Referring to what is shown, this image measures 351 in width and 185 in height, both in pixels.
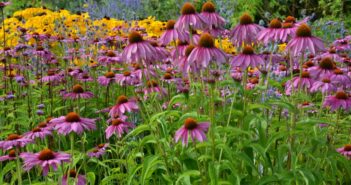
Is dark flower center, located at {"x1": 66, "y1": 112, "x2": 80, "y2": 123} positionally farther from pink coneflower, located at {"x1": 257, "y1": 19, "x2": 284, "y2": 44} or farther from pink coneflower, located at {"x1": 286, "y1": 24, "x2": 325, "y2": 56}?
pink coneflower, located at {"x1": 286, "y1": 24, "x2": 325, "y2": 56}

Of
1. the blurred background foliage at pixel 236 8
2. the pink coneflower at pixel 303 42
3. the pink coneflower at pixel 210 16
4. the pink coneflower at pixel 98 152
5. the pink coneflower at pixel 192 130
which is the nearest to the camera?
the pink coneflower at pixel 192 130

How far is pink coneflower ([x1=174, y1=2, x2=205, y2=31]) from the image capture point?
2.29m

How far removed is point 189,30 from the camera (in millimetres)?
2355

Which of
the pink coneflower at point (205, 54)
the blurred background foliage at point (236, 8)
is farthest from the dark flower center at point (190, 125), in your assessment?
the blurred background foliage at point (236, 8)

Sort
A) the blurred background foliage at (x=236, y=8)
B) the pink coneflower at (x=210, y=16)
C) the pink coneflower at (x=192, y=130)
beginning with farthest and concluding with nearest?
the blurred background foliage at (x=236, y=8) → the pink coneflower at (x=210, y=16) → the pink coneflower at (x=192, y=130)

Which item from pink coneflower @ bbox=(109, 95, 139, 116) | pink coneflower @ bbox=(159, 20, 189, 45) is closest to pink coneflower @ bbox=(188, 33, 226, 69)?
pink coneflower @ bbox=(159, 20, 189, 45)

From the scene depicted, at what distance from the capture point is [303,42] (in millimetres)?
2281

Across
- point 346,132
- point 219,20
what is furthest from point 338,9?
point 219,20

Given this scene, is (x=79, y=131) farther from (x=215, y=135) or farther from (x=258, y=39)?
(x=258, y=39)

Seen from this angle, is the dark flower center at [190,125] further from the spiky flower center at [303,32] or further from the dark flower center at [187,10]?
the spiky flower center at [303,32]

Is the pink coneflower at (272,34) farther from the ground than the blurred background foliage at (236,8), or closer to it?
farther from the ground

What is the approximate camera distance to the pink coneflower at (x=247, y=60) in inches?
90.8

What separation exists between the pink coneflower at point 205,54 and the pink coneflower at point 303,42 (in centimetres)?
32

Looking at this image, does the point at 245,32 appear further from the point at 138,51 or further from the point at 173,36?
the point at 138,51
